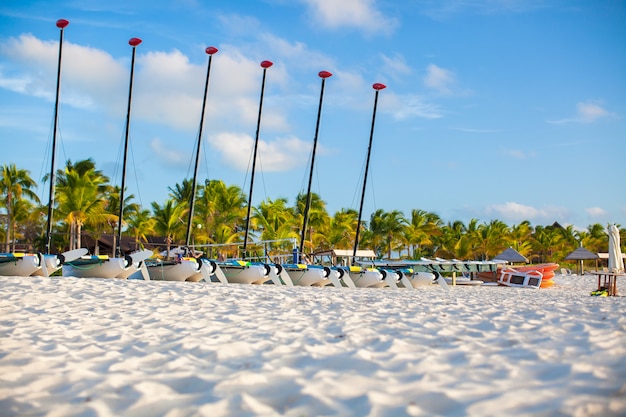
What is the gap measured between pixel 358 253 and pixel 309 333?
25.4 meters

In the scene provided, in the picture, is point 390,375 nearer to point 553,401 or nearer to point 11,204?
point 553,401

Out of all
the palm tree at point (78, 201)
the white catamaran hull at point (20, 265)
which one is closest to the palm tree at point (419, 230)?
→ the palm tree at point (78, 201)

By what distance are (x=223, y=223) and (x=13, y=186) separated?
15181 mm

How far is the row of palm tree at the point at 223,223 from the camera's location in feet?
123

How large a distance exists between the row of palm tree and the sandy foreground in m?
18.1

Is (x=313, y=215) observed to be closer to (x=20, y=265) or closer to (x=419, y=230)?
(x=419, y=230)

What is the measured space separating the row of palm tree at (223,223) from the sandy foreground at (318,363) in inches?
713

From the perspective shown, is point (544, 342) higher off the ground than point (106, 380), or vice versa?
point (544, 342)

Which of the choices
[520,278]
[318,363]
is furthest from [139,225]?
[318,363]

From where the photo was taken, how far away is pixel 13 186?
4175cm

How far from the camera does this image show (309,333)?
7.12 meters

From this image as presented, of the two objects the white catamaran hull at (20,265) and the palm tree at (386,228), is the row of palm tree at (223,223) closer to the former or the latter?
the palm tree at (386,228)

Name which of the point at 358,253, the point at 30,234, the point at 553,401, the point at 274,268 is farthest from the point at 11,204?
the point at 553,401

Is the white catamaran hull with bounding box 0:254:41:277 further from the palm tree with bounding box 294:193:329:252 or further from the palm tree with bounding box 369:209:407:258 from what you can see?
the palm tree with bounding box 369:209:407:258
